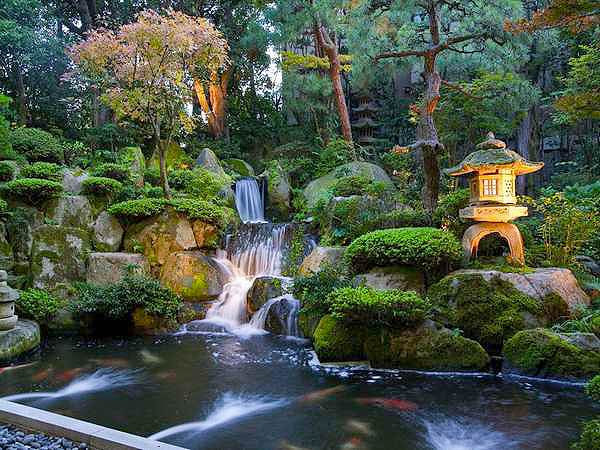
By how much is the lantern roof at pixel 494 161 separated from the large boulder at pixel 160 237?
7106 mm

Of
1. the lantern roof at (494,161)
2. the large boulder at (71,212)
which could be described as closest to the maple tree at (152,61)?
the large boulder at (71,212)

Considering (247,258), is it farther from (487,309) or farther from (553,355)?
(553,355)

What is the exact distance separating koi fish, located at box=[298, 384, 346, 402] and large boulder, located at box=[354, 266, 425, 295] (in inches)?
102

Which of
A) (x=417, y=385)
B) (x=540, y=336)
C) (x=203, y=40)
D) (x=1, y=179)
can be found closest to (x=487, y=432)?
(x=417, y=385)

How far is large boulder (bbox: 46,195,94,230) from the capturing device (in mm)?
11742

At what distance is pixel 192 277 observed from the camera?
11531mm

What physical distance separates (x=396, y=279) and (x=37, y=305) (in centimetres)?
761

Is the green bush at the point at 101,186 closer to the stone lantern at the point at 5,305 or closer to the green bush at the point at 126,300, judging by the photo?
the green bush at the point at 126,300

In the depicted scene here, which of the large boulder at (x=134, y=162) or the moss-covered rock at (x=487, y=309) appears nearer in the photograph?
the moss-covered rock at (x=487, y=309)

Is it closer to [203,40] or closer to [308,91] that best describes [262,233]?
[203,40]

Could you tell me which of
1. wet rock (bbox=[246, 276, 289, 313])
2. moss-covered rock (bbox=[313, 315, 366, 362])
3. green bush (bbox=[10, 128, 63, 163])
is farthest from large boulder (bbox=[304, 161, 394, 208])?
green bush (bbox=[10, 128, 63, 163])

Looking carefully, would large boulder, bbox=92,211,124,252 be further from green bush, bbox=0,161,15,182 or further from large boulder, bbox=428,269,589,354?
large boulder, bbox=428,269,589,354

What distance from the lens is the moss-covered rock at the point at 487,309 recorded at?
7.49m

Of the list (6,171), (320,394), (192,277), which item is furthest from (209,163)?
(320,394)
